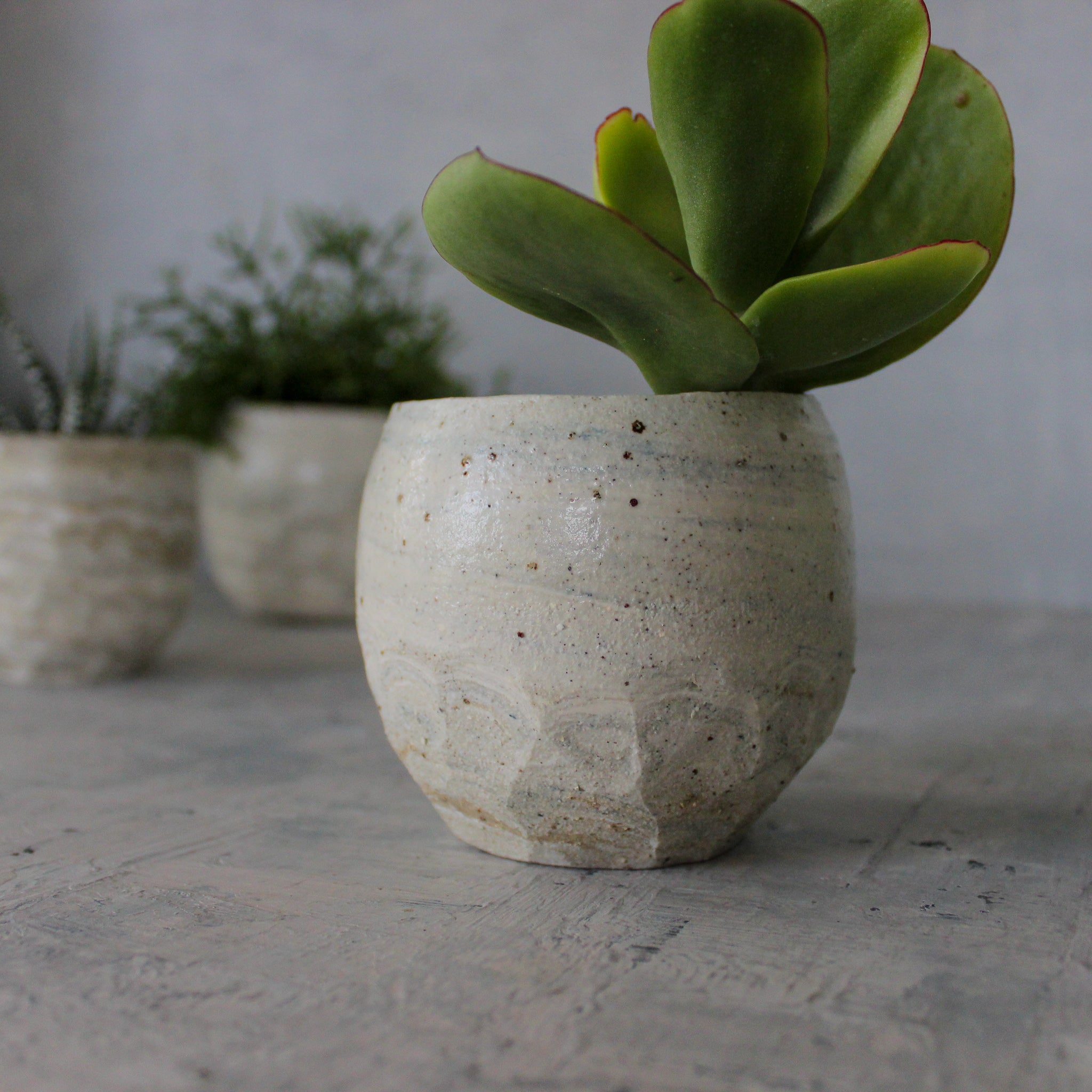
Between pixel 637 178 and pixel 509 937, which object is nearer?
pixel 509 937

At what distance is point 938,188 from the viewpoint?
2.08ft

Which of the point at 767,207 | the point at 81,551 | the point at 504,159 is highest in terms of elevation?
the point at 504,159

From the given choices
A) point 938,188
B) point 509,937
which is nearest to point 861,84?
point 938,188

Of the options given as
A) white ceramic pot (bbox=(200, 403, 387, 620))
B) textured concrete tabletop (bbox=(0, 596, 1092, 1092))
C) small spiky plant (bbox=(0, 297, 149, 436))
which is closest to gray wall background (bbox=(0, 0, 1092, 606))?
white ceramic pot (bbox=(200, 403, 387, 620))

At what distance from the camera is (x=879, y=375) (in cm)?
223

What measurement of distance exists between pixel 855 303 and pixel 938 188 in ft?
0.44

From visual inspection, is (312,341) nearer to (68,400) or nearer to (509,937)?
(68,400)

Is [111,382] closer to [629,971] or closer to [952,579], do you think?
[629,971]

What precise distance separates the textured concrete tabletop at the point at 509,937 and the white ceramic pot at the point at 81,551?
282mm

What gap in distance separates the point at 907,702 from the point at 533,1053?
0.88m

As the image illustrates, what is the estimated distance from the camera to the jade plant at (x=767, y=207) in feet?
1.75

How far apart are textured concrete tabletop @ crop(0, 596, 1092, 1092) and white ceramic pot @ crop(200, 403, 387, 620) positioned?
2.51 ft

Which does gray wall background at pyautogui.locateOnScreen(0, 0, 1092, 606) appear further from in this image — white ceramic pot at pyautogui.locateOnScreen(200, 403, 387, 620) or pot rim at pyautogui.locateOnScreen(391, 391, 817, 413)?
pot rim at pyautogui.locateOnScreen(391, 391, 817, 413)

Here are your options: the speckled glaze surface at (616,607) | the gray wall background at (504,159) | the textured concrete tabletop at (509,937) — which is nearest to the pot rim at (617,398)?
the speckled glaze surface at (616,607)
